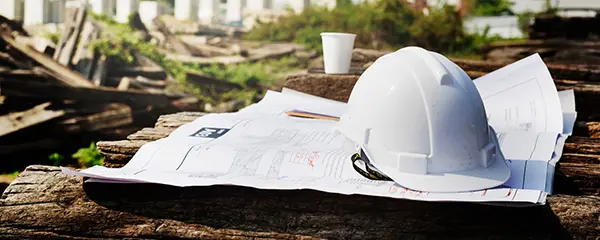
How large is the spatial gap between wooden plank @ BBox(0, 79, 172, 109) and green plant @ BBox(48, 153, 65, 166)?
465 mm

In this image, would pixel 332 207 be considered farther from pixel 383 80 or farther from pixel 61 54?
pixel 61 54

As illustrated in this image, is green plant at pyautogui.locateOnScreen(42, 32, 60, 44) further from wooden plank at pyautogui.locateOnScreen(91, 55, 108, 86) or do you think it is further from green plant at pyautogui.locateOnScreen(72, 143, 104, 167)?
green plant at pyautogui.locateOnScreen(72, 143, 104, 167)

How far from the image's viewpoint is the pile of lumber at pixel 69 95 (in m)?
5.41

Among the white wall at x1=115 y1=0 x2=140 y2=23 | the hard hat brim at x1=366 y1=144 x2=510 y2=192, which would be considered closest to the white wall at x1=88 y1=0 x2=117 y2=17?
the white wall at x1=115 y1=0 x2=140 y2=23

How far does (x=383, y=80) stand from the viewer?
1.46 meters

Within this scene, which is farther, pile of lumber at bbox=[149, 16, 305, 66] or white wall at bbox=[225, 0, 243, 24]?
white wall at bbox=[225, 0, 243, 24]

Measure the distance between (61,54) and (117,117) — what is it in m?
0.78

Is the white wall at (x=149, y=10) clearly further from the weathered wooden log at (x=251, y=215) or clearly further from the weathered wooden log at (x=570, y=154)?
the weathered wooden log at (x=251, y=215)

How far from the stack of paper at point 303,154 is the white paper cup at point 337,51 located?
1.97 feet

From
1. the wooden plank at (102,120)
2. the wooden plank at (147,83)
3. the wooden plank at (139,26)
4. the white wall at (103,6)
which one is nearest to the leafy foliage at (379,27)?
the wooden plank at (139,26)

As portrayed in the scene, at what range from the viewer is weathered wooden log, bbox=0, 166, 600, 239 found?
129 centimetres

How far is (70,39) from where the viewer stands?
639cm

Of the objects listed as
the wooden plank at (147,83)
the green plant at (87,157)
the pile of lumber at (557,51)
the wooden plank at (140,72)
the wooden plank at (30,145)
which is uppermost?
the pile of lumber at (557,51)

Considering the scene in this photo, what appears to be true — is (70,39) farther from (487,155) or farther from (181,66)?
(487,155)
